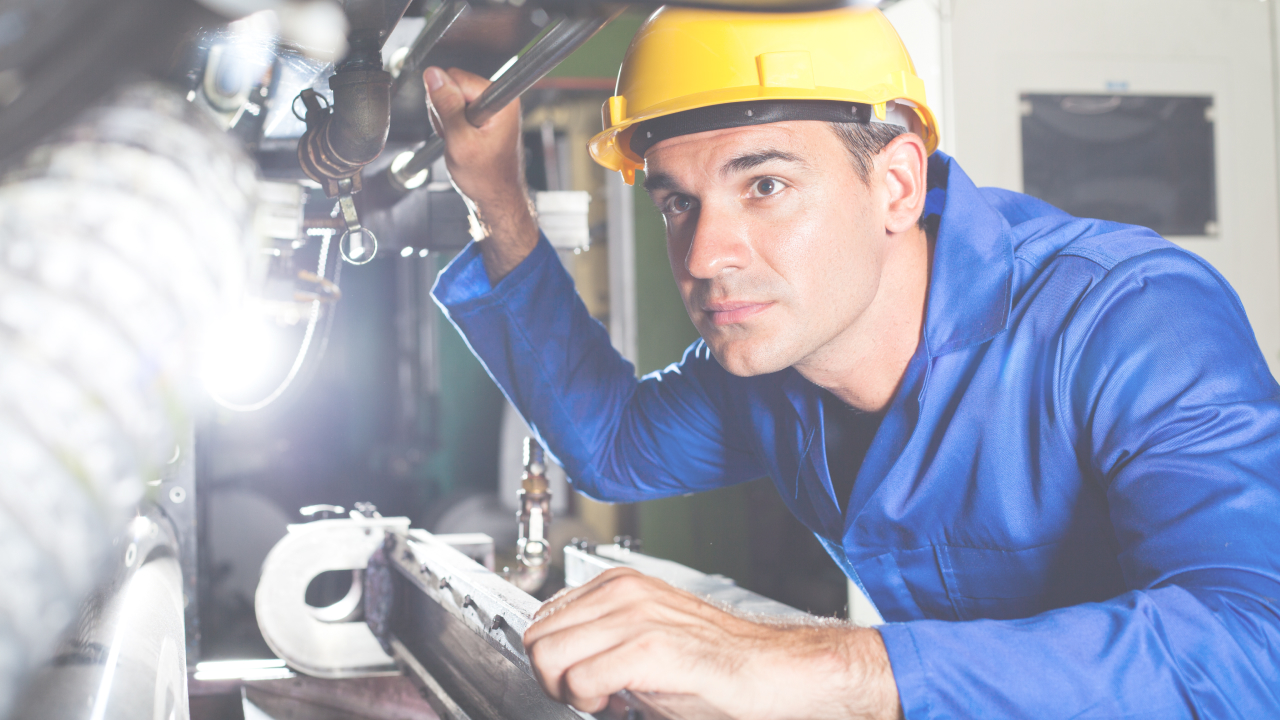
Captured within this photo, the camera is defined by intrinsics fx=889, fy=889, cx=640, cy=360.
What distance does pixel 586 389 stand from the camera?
1.39 meters

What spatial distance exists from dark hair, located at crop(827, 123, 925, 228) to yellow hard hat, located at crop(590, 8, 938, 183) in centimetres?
1

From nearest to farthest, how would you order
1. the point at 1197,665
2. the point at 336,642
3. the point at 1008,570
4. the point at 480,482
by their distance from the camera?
1. the point at 1197,665
2. the point at 1008,570
3. the point at 336,642
4. the point at 480,482

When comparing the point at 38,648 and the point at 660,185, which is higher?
the point at 660,185

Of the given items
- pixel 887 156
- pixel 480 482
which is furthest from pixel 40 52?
pixel 480 482

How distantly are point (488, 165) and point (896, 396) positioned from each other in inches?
23.6

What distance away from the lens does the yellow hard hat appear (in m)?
0.95

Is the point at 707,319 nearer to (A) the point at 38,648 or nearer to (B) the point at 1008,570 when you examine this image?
(B) the point at 1008,570

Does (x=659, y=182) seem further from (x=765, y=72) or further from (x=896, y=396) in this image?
(x=896, y=396)

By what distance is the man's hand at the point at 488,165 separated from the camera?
3.38ft

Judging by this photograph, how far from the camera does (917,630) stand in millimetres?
635

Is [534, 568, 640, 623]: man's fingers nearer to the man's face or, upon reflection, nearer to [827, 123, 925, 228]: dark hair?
the man's face

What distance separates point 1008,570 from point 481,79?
798 millimetres

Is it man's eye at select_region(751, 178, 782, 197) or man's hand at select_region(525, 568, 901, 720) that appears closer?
man's hand at select_region(525, 568, 901, 720)

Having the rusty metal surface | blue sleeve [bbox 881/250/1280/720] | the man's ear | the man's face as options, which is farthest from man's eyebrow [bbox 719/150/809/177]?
the rusty metal surface
